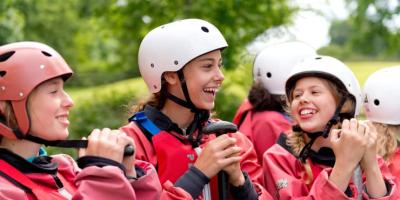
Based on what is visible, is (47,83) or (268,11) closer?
(47,83)

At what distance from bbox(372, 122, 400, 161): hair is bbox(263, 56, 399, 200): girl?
48 cm

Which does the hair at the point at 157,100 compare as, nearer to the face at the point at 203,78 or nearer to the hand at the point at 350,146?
the face at the point at 203,78

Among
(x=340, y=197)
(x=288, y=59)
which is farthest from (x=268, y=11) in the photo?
(x=340, y=197)

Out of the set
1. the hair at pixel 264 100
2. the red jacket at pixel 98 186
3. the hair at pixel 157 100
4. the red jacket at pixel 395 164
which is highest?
the hair at pixel 157 100

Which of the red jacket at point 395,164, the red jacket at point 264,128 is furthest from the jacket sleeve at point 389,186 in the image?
the red jacket at point 264,128

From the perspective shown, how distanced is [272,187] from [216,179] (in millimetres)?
487

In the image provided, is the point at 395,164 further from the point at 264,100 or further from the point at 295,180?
the point at 264,100

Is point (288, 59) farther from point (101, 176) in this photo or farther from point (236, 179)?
point (101, 176)

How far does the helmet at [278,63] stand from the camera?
630 cm

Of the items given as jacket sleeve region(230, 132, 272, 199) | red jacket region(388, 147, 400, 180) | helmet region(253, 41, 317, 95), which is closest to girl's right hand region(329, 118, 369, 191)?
jacket sleeve region(230, 132, 272, 199)

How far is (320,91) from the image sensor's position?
4219 mm

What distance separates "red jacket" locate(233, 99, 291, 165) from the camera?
5.83 m

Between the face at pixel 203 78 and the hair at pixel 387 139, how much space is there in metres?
1.53

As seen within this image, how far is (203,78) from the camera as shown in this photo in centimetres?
398
